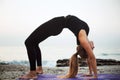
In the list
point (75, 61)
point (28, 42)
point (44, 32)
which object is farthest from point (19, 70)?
point (75, 61)

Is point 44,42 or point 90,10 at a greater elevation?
point 90,10

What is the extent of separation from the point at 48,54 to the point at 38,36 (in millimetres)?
203

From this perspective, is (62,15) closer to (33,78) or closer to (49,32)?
(49,32)

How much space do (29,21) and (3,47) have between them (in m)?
0.37

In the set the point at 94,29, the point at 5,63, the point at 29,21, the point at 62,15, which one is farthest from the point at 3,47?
the point at 94,29

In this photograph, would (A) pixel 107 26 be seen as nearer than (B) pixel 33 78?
No

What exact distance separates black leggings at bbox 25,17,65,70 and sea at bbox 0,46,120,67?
0.05 m

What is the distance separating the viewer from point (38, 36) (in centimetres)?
289

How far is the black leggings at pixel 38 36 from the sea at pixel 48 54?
52 millimetres

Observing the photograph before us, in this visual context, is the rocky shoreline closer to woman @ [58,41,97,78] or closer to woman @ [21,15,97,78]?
woman @ [58,41,97,78]

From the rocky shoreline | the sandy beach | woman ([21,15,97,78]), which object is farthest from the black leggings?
the rocky shoreline

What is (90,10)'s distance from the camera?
3.04 metres

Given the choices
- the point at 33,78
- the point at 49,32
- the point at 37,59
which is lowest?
the point at 33,78

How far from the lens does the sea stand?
291cm
